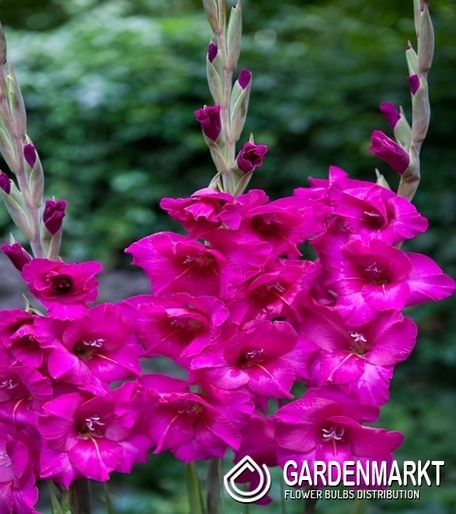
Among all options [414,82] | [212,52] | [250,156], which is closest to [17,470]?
[250,156]

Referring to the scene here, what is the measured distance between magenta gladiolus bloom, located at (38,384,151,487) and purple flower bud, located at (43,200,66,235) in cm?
20

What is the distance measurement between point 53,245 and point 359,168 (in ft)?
9.33

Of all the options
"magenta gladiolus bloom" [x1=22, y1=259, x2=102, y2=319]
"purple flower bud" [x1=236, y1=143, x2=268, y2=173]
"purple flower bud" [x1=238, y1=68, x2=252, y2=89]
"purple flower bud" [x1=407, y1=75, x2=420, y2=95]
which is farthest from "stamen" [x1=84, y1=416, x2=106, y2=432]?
"purple flower bud" [x1=407, y1=75, x2=420, y2=95]

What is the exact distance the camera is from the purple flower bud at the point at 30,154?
0.99m

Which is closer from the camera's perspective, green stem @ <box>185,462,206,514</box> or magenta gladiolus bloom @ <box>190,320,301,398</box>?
magenta gladiolus bloom @ <box>190,320,301,398</box>

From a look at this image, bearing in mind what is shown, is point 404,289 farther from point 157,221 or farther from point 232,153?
point 157,221

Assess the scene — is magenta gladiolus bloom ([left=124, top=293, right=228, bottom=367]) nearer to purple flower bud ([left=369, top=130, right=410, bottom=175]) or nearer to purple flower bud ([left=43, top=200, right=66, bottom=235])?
purple flower bud ([left=43, top=200, right=66, bottom=235])

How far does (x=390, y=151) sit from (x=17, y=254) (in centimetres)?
45

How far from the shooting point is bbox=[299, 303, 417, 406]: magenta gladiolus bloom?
898 mm

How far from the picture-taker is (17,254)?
96cm

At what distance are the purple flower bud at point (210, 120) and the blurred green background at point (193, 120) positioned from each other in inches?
96.4

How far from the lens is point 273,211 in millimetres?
953

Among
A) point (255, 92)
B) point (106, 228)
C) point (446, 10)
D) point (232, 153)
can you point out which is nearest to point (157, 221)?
point (106, 228)

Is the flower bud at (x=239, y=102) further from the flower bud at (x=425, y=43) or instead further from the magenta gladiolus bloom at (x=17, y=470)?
the magenta gladiolus bloom at (x=17, y=470)
